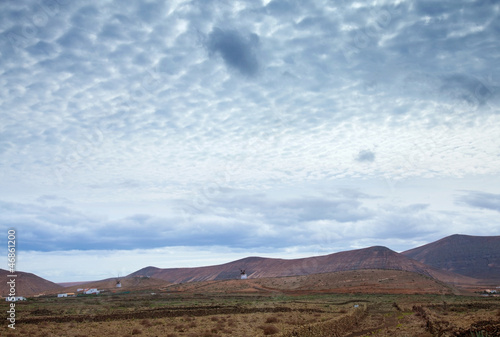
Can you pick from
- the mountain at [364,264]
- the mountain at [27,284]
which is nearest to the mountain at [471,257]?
the mountain at [364,264]

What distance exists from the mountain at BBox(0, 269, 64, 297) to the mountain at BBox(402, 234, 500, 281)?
546ft

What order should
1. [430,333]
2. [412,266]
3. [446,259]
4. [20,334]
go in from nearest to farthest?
1. [430,333]
2. [20,334]
3. [412,266]
4. [446,259]

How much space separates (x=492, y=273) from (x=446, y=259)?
2790cm

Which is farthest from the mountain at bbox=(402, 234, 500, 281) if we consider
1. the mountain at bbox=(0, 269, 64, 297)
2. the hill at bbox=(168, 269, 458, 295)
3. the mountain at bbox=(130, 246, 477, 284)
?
the mountain at bbox=(0, 269, 64, 297)

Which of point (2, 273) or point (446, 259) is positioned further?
point (446, 259)

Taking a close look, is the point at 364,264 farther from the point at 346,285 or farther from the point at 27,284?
the point at 27,284

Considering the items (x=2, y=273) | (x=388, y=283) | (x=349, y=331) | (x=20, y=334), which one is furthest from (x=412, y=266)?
(x=2, y=273)

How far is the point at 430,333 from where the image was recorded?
2572 cm

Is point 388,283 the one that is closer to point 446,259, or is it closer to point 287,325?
point 287,325

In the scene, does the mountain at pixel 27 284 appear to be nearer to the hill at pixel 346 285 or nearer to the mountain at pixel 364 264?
the hill at pixel 346 285

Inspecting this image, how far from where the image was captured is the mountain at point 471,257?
16443cm

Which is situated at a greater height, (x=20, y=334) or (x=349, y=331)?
(x=20, y=334)

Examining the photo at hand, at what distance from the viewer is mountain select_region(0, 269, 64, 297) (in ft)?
505

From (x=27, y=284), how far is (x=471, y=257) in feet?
629
